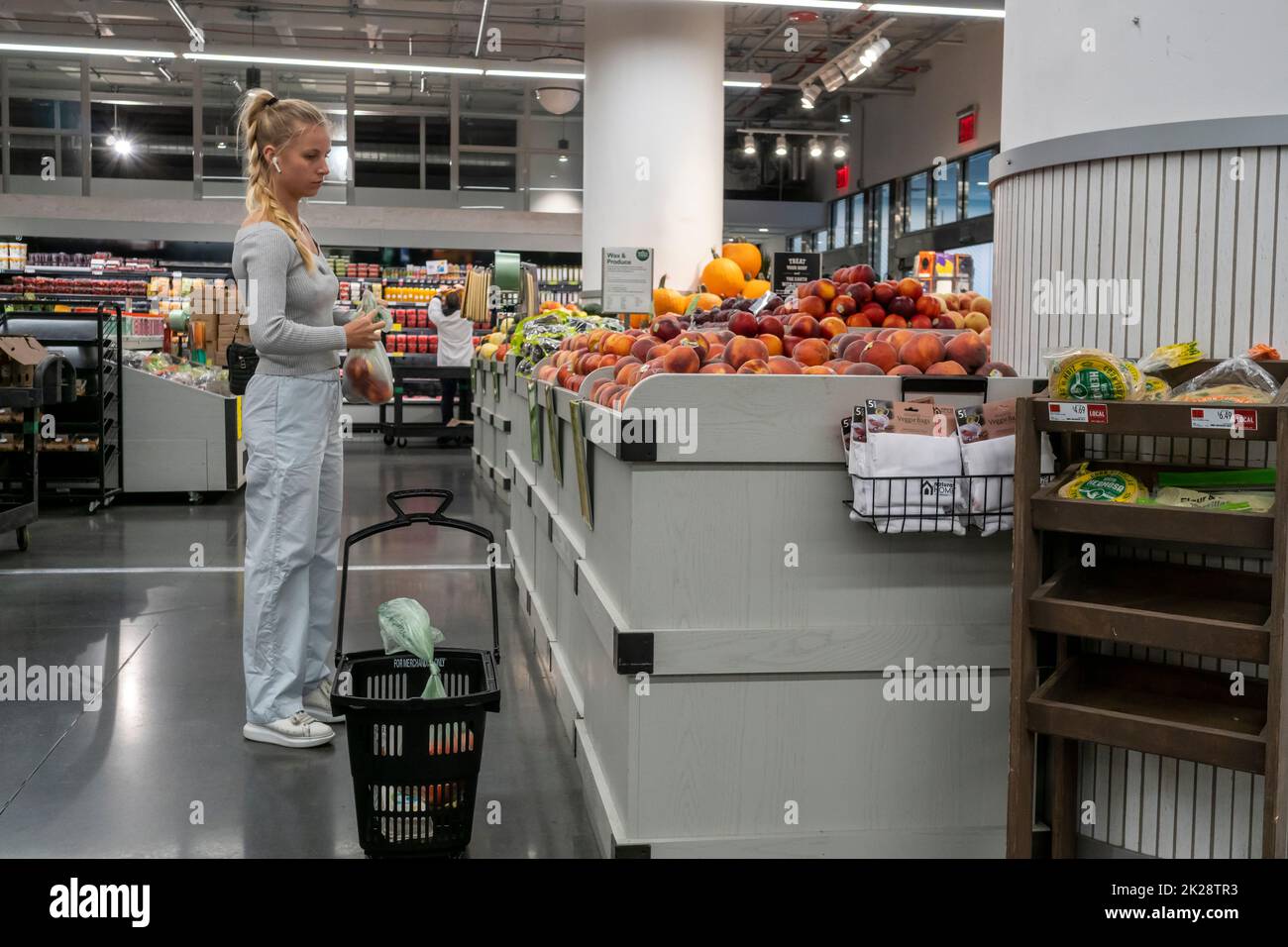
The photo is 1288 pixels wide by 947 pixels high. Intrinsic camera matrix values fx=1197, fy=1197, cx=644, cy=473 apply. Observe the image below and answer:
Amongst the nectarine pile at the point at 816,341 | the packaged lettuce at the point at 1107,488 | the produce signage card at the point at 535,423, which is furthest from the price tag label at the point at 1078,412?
the produce signage card at the point at 535,423

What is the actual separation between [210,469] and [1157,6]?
23.1ft

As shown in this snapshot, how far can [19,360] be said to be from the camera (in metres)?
6.09

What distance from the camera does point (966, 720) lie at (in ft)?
8.28

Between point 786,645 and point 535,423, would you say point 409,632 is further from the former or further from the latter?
point 535,423

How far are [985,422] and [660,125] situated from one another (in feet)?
23.4

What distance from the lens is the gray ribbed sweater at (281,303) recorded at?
9.99ft

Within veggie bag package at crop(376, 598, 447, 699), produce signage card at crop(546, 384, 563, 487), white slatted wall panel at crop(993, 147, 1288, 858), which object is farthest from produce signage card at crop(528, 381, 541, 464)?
white slatted wall panel at crop(993, 147, 1288, 858)

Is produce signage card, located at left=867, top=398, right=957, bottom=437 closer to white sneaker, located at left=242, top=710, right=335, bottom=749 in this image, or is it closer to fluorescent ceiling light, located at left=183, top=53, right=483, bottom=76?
white sneaker, located at left=242, top=710, right=335, bottom=749

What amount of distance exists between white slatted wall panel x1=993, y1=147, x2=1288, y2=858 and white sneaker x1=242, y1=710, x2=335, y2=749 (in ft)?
6.40

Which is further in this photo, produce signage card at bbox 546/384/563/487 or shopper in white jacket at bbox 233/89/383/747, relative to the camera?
produce signage card at bbox 546/384/563/487

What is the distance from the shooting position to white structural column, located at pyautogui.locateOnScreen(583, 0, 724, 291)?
9.03 m

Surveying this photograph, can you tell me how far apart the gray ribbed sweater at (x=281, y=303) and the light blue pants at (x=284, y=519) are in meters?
0.05

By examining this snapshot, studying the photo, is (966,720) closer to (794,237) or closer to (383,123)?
(383,123)

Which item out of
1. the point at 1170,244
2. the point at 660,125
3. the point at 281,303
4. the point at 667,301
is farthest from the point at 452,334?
the point at 1170,244
